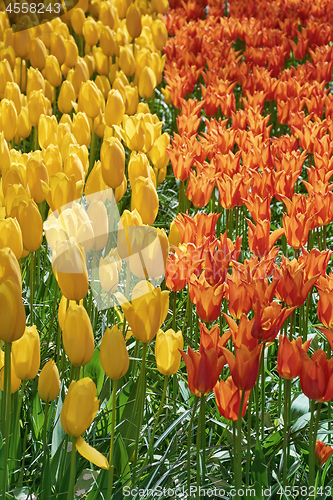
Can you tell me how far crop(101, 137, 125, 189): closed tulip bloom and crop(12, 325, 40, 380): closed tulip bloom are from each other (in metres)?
0.76

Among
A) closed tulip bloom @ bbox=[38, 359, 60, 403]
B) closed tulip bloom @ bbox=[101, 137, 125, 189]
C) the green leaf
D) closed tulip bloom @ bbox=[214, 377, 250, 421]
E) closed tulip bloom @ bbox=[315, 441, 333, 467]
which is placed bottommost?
closed tulip bloom @ bbox=[315, 441, 333, 467]

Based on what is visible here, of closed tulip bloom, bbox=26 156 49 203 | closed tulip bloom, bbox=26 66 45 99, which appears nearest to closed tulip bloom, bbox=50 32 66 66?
closed tulip bloom, bbox=26 66 45 99

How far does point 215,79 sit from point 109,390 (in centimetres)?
250

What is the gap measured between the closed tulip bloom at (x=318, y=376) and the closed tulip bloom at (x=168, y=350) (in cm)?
31

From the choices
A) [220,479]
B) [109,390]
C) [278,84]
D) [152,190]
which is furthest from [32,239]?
[278,84]

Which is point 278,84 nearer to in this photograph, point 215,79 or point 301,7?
point 215,79

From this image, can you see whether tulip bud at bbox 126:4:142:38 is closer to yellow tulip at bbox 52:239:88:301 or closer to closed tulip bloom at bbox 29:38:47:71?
closed tulip bloom at bbox 29:38:47:71

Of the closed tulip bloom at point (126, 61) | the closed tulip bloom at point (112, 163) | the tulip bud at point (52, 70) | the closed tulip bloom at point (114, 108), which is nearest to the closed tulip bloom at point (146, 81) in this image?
the closed tulip bloom at point (126, 61)

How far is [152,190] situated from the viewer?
1.76 metres

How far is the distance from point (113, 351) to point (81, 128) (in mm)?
1418

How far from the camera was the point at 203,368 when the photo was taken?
1181 millimetres

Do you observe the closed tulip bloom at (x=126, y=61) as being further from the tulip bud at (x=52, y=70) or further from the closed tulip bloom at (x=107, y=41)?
the tulip bud at (x=52, y=70)

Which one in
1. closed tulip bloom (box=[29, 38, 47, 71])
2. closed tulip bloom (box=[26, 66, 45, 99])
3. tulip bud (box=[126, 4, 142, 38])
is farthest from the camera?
tulip bud (box=[126, 4, 142, 38])

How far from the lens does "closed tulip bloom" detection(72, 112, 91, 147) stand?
237cm
